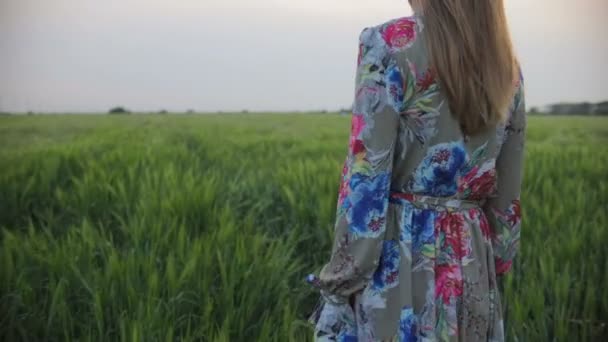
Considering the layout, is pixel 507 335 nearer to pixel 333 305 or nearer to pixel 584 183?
pixel 333 305

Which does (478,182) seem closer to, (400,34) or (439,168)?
(439,168)

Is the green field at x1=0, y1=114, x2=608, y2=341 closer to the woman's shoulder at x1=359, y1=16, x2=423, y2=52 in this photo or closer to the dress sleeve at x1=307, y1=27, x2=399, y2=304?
the dress sleeve at x1=307, y1=27, x2=399, y2=304

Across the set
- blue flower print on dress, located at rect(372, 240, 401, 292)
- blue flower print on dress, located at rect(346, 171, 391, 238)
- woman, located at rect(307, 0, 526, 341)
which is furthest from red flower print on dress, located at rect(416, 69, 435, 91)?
blue flower print on dress, located at rect(372, 240, 401, 292)

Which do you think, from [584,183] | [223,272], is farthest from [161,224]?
[584,183]

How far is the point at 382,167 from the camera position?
2.70 feet

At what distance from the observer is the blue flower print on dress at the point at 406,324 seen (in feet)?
2.89

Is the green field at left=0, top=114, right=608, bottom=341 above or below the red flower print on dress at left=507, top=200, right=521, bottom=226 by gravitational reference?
below

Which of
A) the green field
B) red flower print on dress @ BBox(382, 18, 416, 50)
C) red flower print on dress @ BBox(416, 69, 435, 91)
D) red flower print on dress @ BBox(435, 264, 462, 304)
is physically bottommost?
the green field

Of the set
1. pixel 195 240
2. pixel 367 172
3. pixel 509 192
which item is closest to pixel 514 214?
pixel 509 192

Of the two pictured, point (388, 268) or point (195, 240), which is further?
point (195, 240)

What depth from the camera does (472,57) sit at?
2.76 ft

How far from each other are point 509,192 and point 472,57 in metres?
0.29

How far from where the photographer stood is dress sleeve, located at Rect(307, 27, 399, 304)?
0.82m

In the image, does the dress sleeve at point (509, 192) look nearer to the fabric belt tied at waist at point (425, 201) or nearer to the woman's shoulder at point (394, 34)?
the fabric belt tied at waist at point (425, 201)
